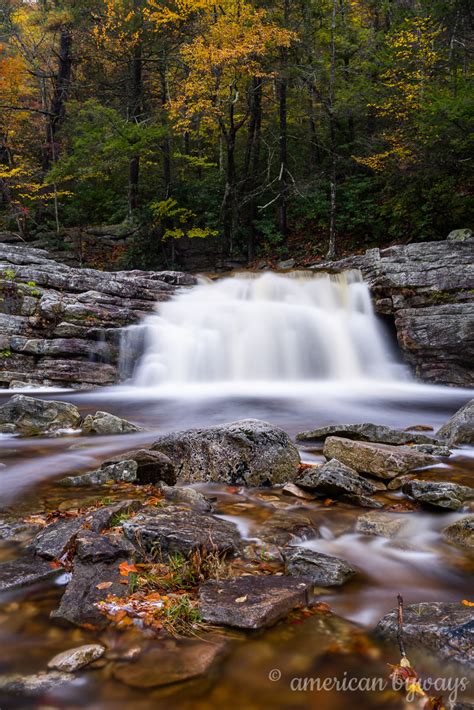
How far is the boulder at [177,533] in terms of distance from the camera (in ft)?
8.36

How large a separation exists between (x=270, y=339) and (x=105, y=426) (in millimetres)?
7224

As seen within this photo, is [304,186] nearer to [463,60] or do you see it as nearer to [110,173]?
[463,60]

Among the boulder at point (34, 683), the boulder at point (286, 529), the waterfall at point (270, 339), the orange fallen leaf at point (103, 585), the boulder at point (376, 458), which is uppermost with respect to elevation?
the waterfall at point (270, 339)

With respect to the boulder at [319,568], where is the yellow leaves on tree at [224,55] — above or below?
above

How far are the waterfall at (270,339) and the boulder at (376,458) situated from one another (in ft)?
24.6

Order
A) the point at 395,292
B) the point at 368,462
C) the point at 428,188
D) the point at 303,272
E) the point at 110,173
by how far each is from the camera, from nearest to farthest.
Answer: the point at 368,462 < the point at 395,292 < the point at 303,272 < the point at 428,188 < the point at 110,173

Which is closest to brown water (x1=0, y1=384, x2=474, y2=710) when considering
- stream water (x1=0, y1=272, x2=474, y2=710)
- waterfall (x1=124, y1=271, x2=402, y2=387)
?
stream water (x1=0, y1=272, x2=474, y2=710)

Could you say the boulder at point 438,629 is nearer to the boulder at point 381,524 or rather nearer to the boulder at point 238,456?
the boulder at point 381,524

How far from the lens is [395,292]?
12.7 metres

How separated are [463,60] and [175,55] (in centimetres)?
1277

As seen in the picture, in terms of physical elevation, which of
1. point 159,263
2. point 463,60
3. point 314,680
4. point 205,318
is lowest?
point 314,680

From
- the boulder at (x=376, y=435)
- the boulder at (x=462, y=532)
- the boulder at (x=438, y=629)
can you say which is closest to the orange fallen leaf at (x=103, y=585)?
the boulder at (x=438, y=629)

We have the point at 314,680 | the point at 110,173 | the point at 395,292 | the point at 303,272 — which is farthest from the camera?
the point at 110,173

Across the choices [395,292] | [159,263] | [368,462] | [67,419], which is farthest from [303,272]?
[368,462]
